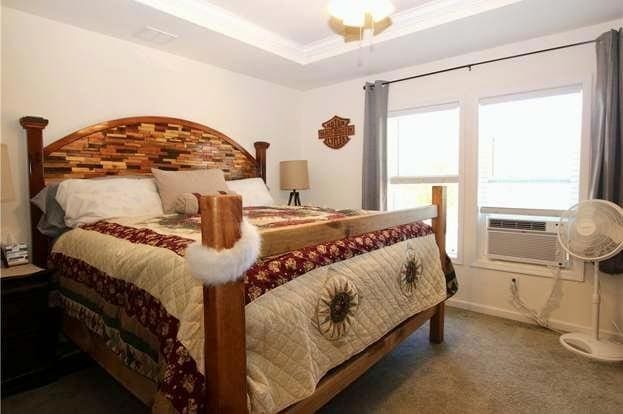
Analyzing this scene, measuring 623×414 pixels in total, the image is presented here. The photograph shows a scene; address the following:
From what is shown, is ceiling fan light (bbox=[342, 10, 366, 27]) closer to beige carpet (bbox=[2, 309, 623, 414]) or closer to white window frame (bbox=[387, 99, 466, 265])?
white window frame (bbox=[387, 99, 466, 265])

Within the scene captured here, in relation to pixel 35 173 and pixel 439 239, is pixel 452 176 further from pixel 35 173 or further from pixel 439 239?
pixel 35 173

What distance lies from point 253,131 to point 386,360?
8.37ft

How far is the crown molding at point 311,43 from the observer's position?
2336 mm

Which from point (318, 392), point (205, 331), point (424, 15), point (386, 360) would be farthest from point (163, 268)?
point (424, 15)

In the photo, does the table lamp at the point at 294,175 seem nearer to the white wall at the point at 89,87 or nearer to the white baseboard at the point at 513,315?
the white wall at the point at 89,87

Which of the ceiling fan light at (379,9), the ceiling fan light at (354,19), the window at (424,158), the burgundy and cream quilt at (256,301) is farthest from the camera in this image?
the window at (424,158)

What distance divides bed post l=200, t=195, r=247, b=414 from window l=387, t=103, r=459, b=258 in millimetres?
2631

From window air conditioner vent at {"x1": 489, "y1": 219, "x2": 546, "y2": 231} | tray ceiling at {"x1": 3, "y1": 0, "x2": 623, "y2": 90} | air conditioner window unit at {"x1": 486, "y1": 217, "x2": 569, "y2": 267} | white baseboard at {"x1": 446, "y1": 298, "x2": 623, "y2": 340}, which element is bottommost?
white baseboard at {"x1": 446, "y1": 298, "x2": 623, "y2": 340}

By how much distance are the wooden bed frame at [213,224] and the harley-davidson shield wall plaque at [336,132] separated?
72 centimetres

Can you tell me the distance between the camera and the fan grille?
2109 mm

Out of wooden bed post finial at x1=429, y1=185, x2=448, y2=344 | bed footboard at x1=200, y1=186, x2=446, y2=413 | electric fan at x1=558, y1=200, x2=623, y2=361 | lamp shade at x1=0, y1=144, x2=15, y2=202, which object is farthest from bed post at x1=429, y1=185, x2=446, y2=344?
lamp shade at x1=0, y1=144, x2=15, y2=202

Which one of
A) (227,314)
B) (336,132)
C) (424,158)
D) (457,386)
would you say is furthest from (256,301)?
(336,132)

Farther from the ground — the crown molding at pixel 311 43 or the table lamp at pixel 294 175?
the crown molding at pixel 311 43

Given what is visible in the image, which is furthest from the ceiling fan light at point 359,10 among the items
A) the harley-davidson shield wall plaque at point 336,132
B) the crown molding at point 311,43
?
the harley-davidson shield wall plaque at point 336,132
